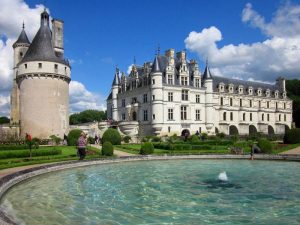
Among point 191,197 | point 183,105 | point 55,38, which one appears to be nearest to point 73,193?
point 191,197

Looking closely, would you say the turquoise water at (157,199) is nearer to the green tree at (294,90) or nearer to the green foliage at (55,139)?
the green foliage at (55,139)

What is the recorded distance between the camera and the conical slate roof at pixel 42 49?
40.7m

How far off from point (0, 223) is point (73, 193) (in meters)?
5.05

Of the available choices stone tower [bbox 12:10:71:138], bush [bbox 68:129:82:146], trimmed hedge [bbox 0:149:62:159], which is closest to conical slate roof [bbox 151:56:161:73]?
stone tower [bbox 12:10:71:138]

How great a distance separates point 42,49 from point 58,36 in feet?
16.4

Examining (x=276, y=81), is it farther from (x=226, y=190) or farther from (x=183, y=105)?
(x=226, y=190)

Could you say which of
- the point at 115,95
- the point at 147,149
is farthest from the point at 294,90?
the point at 147,149

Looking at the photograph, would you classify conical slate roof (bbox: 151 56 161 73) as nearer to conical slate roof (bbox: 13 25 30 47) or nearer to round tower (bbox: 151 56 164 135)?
round tower (bbox: 151 56 164 135)

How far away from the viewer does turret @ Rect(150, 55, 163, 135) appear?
48.1 m

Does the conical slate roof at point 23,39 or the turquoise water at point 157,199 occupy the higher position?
the conical slate roof at point 23,39

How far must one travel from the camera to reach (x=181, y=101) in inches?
2009

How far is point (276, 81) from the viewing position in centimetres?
7456

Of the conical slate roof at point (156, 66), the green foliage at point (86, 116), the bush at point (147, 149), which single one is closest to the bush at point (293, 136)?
the bush at point (147, 149)

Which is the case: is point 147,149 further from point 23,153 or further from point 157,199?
point 157,199
